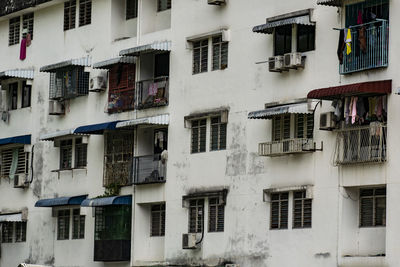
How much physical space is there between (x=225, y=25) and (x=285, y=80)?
2555mm

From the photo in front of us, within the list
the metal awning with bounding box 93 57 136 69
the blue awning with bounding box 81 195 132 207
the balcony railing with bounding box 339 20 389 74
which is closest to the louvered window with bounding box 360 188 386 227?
the balcony railing with bounding box 339 20 389 74

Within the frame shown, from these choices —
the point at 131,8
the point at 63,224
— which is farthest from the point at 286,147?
the point at 63,224

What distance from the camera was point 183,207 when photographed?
97.9 feet

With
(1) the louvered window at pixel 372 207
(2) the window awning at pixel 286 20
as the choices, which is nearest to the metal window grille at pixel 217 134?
(2) the window awning at pixel 286 20

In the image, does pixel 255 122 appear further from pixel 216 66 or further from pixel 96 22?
pixel 96 22

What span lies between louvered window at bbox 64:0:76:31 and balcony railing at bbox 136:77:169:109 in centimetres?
397

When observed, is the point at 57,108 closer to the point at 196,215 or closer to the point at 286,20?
the point at 196,215

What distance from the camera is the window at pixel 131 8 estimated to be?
32875 millimetres

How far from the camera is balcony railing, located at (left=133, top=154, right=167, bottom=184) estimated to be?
30.6 meters

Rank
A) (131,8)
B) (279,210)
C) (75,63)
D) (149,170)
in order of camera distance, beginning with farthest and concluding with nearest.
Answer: (75,63) → (131,8) → (149,170) → (279,210)

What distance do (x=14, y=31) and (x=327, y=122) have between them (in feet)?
44.7

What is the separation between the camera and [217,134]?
96.0 ft

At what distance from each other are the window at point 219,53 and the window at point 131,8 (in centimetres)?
392

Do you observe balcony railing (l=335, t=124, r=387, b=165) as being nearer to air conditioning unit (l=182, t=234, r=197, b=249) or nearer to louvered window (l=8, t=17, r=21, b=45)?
air conditioning unit (l=182, t=234, r=197, b=249)
